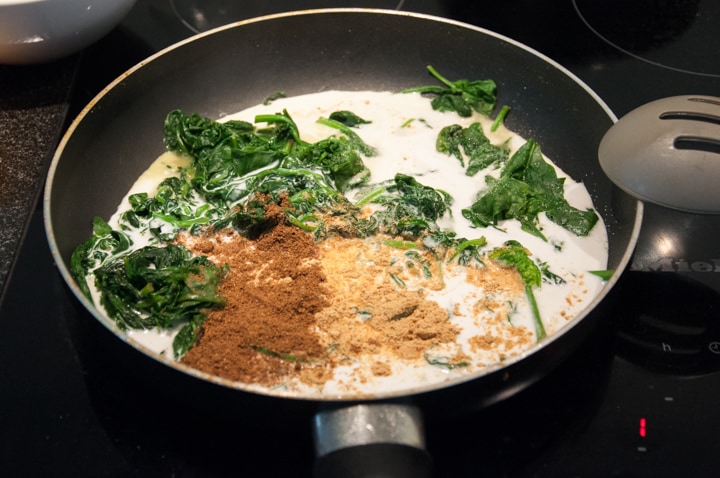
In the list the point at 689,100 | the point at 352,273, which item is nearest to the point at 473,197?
the point at 352,273

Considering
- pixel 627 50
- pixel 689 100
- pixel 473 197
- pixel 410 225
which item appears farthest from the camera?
pixel 627 50

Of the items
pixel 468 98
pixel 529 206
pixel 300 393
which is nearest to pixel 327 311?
pixel 300 393

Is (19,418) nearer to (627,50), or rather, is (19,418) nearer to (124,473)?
(124,473)

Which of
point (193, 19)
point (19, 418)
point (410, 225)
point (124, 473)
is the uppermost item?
point (410, 225)

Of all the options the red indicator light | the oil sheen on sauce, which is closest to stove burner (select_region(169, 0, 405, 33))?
the oil sheen on sauce

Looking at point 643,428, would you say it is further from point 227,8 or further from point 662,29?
point 227,8

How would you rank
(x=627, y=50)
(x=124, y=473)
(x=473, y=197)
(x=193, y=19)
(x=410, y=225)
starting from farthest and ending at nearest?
(x=193, y=19)
(x=627, y=50)
(x=473, y=197)
(x=410, y=225)
(x=124, y=473)
